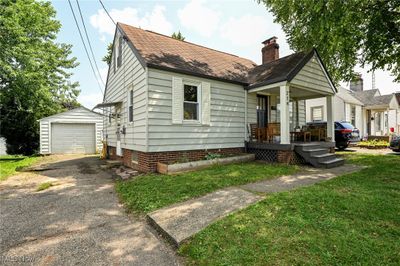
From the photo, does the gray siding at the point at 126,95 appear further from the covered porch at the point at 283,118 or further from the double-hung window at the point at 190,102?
the covered porch at the point at 283,118

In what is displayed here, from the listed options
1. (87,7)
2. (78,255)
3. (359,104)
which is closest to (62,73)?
(87,7)

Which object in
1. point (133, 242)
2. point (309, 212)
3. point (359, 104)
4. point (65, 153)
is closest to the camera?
point (133, 242)

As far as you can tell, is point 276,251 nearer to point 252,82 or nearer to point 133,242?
point 133,242

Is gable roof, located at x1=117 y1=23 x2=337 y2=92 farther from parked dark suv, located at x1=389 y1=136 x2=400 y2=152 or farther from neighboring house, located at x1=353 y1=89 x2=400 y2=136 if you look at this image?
neighboring house, located at x1=353 y1=89 x2=400 y2=136

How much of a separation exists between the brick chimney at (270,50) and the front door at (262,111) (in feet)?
10.1

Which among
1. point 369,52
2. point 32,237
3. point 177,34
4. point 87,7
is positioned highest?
point 177,34

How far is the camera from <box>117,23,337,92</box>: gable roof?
8.18 metres

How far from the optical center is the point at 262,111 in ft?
35.9

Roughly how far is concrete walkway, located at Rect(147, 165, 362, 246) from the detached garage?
14.7 meters

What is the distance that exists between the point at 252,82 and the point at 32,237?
898cm

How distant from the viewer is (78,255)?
290 centimetres

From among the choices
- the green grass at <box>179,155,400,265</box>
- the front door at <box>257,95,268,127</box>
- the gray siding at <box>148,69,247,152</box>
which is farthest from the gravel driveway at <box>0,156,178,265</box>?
the front door at <box>257,95,268,127</box>

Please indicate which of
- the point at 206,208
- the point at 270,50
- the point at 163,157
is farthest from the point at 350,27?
the point at 206,208

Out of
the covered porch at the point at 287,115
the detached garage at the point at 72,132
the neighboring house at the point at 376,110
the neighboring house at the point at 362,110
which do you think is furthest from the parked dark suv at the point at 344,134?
the detached garage at the point at 72,132
